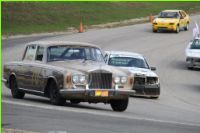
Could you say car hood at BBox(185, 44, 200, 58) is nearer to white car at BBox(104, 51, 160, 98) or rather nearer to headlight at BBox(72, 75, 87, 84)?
white car at BBox(104, 51, 160, 98)

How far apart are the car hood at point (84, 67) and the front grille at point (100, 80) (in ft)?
0.40

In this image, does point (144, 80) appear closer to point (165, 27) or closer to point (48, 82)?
point (48, 82)

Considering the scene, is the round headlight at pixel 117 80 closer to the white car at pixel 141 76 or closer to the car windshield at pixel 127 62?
the white car at pixel 141 76

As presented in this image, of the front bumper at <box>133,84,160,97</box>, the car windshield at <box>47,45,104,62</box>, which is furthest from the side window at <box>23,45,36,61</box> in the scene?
the front bumper at <box>133,84,160,97</box>

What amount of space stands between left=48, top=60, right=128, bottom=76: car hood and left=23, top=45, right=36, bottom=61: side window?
4.24 feet

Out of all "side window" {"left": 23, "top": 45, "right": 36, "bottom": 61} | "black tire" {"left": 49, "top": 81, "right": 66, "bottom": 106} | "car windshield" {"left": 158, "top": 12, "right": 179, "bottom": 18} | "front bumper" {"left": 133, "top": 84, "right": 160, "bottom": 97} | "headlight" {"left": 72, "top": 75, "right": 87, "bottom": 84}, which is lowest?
"front bumper" {"left": 133, "top": 84, "right": 160, "bottom": 97}

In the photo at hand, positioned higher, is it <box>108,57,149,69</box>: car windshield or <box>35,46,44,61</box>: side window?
<box>35,46,44,61</box>: side window

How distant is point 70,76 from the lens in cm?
1586

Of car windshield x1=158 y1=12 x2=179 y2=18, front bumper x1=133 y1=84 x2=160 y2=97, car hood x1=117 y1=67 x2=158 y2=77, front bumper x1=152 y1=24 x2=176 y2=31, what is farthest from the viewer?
car windshield x1=158 y1=12 x2=179 y2=18

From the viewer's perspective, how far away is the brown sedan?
15867mm

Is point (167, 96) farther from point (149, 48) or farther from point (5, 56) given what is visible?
point (149, 48)

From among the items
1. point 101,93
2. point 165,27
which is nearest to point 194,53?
point 165,27

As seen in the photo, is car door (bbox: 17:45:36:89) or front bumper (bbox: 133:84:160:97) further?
front bumper (bbox: 133:84:160:97)

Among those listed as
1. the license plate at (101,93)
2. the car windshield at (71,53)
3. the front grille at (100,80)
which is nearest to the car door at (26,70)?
the car windshield at (71,53)
